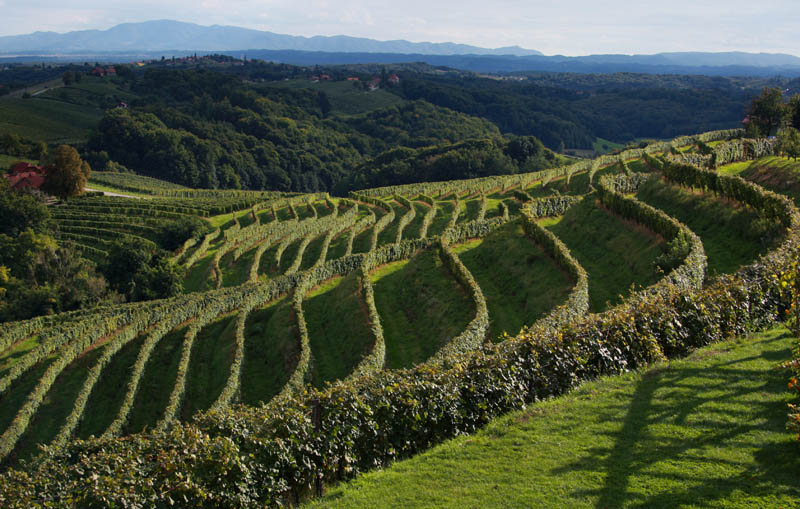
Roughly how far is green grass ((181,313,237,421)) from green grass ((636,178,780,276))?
33.7 m

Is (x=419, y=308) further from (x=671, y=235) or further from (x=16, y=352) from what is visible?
(x=16, y=352)

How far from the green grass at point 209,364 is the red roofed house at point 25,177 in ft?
275

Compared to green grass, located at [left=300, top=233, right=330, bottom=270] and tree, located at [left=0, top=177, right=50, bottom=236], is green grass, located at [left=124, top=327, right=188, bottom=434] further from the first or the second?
tree, located at [left=0, top=177, right=50, bottom=236]

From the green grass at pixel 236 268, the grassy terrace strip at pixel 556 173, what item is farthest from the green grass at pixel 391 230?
the green grass at pixel 236 268

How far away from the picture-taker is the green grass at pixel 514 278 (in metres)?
39.4

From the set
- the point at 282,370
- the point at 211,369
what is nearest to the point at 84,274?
the point at 211,369

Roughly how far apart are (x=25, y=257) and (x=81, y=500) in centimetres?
7745

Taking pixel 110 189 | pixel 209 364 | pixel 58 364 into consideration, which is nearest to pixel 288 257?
pixel 209 364

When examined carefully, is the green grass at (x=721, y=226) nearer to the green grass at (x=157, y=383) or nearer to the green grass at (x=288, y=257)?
the green grass at (x=157, y=383)

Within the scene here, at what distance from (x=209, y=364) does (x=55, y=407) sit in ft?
37.3

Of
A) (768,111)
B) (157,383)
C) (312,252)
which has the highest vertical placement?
(768,111)

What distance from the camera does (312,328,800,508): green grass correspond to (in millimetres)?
13750

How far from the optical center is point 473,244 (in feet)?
195

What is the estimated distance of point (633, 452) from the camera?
15578 millimetres
